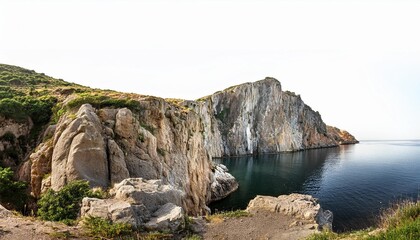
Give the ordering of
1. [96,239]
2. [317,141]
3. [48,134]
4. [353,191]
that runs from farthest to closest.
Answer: [317,141] → [353,191] → [48,134] → [96,239]

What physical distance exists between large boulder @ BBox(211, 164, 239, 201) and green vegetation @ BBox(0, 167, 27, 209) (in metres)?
32.7

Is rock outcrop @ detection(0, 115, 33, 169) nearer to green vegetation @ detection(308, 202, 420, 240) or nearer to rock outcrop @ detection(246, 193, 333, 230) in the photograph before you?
rock outcrop @ detection(246, 193, 333, 230)

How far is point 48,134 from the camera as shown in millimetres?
27906

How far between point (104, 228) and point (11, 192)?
15.5 metres

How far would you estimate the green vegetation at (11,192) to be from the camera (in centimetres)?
2159

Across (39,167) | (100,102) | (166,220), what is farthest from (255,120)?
(166,220)

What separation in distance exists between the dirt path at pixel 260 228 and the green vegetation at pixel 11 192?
16702 millimetres

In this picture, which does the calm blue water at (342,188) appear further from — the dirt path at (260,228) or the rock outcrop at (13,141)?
the rock outcrop at (13,141)

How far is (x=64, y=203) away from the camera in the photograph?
1595 cm

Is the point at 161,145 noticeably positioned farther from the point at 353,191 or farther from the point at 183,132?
the point at 353,191

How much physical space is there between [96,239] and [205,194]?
35.6m

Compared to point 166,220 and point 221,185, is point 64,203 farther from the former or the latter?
point 221,185

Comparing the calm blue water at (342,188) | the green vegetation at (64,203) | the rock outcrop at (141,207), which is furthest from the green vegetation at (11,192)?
the calm blue water at (342,188)

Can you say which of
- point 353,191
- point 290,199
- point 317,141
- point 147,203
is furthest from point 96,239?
point 317,141
